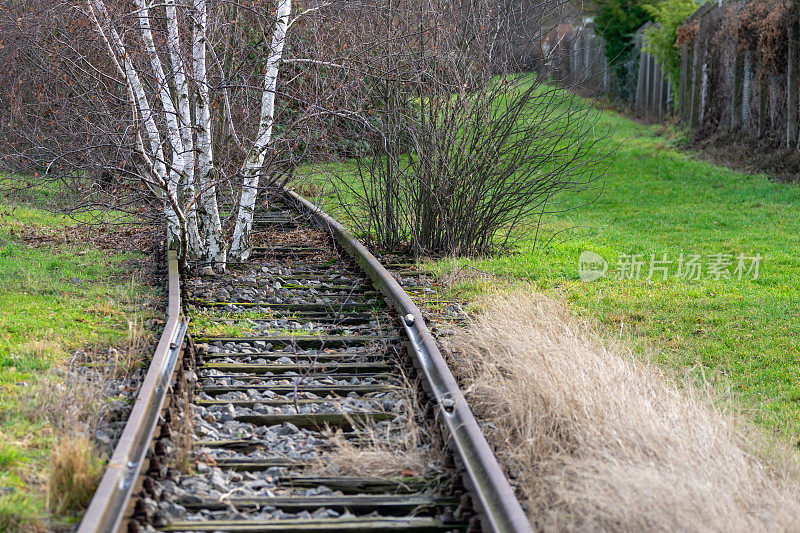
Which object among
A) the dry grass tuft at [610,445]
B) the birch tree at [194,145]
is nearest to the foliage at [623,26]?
the birch tree at [194,145]

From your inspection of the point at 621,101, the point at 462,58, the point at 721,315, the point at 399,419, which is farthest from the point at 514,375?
the point at 621,101

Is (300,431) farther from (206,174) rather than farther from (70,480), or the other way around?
(206,174)

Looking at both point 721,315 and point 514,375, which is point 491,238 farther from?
point 514,375

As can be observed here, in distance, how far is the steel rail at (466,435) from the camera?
3355 mm

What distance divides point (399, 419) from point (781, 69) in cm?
1498

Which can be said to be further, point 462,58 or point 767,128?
point 767,128

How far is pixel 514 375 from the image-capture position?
515 cm

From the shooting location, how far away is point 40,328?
256 inches

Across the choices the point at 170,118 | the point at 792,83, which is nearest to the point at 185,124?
the point at 170,118

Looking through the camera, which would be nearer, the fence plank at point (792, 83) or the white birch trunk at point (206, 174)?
the white birch trunk at point (206, 174)

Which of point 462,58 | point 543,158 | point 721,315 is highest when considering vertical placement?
point 462,58

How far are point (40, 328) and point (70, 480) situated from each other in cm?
320

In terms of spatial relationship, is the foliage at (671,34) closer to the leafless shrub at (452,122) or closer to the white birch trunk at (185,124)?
the leafless shrub at (452,122)

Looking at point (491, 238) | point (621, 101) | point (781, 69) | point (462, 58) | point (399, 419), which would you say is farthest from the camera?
point (621, 101)
